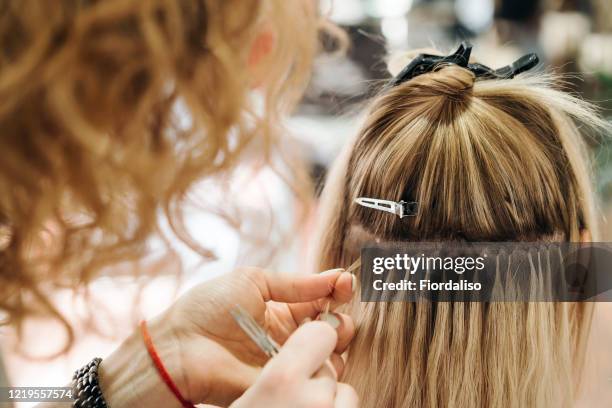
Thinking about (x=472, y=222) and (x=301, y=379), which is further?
(x=472, y=222)

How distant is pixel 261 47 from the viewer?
0.78 metres

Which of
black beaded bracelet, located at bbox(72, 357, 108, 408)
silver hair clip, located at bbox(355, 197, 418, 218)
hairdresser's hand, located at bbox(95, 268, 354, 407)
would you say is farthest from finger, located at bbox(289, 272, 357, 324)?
black beaded bracelet, located at bbox(72, 357, 108, 408)

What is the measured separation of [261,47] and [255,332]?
39 centimetres

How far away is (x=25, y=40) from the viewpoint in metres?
0.61

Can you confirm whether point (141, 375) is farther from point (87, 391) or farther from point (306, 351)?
point (306, 351)

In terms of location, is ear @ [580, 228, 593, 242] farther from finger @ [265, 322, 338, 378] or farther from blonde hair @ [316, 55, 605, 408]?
finger @ [265, 322, 338, 378]

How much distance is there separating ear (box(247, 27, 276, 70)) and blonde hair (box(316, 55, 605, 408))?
8.8 inches

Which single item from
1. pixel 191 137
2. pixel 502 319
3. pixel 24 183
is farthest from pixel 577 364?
pixel 24 183

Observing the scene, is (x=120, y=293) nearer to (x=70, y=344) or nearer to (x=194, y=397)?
(x=70, y=344)

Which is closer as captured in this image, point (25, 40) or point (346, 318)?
point (25, 40)

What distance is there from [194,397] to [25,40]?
0.51 metres

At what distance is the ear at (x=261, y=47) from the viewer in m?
0.76

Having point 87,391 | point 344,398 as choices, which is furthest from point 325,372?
point 87,391

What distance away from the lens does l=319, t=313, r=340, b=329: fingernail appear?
77cm
